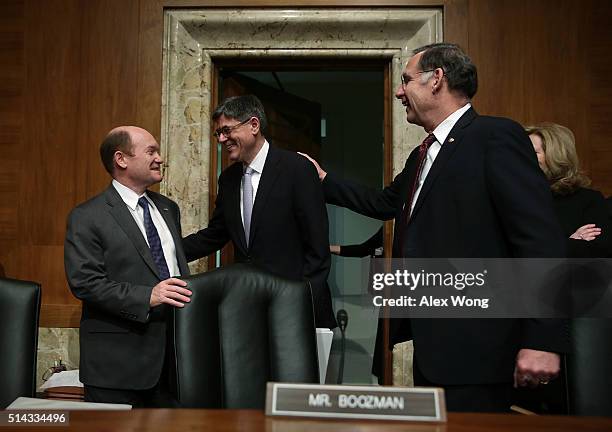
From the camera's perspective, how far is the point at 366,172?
635cm

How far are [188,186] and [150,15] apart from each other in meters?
1.05

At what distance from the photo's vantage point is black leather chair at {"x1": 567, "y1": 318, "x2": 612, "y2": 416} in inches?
57.7

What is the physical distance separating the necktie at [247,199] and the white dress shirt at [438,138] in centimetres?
103

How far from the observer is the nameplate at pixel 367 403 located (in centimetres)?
99

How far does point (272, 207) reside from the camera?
2.64m

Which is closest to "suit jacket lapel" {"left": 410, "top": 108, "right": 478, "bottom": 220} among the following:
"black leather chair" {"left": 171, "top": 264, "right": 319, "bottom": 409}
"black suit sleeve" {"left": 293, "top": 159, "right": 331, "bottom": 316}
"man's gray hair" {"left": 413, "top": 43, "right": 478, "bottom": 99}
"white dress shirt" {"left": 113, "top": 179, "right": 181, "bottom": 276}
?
"man's gray hair" {"left": 413, "top": 43, "right": 478, "bottom": 99}

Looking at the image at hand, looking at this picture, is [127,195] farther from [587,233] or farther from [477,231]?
[587,233]

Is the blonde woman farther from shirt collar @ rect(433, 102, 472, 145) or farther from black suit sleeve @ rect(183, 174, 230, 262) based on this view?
black suit sleeve @ rect(183, 174, 230, 262)

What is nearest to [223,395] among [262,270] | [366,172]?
[262,270]

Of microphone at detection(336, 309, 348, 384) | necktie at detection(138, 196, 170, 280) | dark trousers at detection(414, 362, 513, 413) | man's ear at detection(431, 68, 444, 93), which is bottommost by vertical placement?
microphone at detection(336, 309, 348, 384)

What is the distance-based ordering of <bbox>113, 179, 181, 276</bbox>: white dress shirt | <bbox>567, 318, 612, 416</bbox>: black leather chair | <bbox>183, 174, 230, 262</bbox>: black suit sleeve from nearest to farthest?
<bbox>567, 318, 612, 416</bbox>: black leather chair → <bbox>113, 179, 181, 276</bbox>: white dress shirt → <bbox>183, 174, 230, 262</bbox>: black suit sleeve

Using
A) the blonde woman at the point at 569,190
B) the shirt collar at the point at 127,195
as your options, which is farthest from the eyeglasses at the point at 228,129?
the blonde woman at the point at 569,190

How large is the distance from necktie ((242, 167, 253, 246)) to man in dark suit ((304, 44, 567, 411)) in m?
1.01

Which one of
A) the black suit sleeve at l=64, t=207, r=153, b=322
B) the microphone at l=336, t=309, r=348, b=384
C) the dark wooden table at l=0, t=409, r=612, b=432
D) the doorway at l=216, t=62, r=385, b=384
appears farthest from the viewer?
the microphone at l=336, t=309, r=348, b=384
